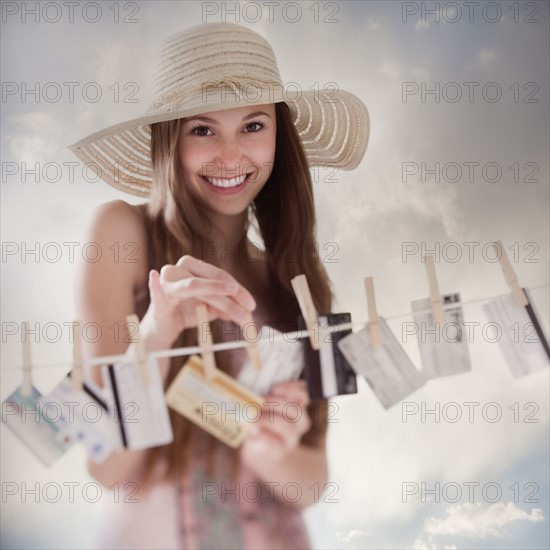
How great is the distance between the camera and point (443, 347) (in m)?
1.44

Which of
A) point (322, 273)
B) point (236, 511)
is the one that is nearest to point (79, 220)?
point (322, 273)

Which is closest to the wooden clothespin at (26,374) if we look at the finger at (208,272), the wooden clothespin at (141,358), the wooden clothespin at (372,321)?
the wooden clothespin at (141,358)

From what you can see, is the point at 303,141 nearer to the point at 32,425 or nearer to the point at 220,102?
the point at 220,102

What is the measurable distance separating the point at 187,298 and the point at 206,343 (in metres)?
0.13

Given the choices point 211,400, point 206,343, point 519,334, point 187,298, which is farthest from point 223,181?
point 519,334

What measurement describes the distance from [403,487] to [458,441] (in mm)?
159

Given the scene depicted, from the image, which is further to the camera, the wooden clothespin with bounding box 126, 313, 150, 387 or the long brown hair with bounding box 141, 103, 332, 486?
the long brown hair with bounding box 141, 103, 332, 486

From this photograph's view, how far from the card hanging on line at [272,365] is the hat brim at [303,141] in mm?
422

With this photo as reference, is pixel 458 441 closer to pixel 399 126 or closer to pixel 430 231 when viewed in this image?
pixel 430 231

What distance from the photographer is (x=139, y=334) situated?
55.2 inches

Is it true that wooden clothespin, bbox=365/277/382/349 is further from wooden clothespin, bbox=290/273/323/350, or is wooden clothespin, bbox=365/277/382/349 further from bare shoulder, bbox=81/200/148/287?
bare shoulder, bbox=81/200/148/287

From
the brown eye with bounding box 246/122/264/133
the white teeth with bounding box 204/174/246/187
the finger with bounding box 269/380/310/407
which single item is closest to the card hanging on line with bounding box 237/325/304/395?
the finger with bounding box 269/380/310/407

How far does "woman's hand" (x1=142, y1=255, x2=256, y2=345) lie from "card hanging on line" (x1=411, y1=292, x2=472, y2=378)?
0.36 m

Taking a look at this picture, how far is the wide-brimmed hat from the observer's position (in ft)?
4.91
